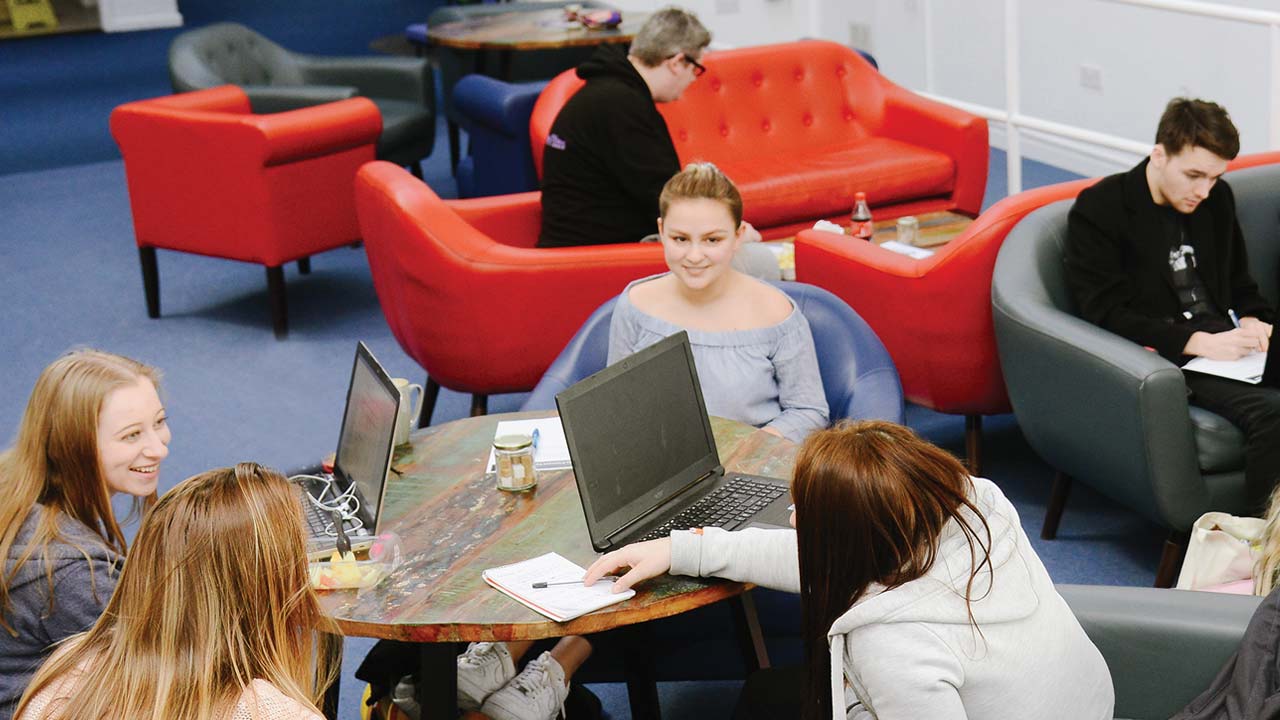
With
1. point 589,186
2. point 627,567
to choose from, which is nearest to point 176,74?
point 589,186

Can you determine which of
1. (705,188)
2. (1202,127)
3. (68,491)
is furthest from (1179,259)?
(68,491)

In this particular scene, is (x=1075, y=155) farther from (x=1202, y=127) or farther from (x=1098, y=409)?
(x=1098, y=409)

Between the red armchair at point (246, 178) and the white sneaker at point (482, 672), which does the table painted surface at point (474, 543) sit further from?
the red armchair at point (246, 178)

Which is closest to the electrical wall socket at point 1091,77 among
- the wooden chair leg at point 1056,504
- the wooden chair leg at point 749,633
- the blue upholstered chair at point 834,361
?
the wooden chair leg at point 1056,504

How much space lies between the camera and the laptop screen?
262cm

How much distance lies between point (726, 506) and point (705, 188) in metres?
0.90

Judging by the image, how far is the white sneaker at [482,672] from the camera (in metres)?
2.76

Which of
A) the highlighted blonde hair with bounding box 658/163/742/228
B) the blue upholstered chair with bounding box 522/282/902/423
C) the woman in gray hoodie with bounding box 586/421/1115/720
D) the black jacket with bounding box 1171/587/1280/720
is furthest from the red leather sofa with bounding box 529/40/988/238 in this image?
the woman in gray hoodie with bounding box 586/421/1115/720

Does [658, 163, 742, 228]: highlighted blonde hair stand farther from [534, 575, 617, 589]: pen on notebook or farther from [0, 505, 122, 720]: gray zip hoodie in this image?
[0, 505, 122, 720]: gray zip hoodie

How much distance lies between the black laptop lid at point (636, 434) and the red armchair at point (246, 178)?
3179 millimetres

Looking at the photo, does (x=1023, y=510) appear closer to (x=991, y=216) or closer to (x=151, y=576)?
(x=991, y=216)

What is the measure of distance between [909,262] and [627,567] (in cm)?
180

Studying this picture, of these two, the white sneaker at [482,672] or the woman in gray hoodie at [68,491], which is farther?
the white sneaker at [482,672]

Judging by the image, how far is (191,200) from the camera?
224 inches
